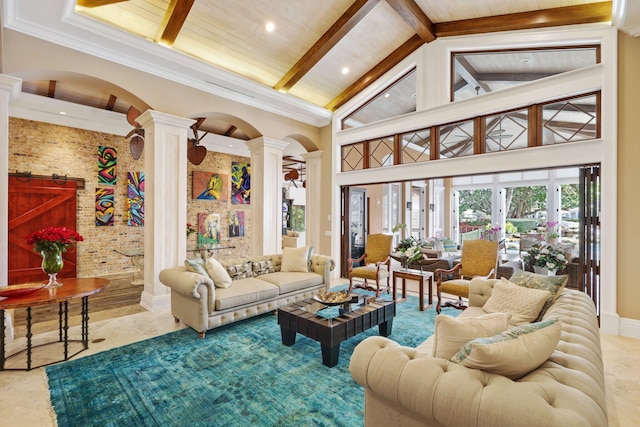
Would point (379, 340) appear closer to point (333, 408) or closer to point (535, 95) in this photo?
point (333, 408)

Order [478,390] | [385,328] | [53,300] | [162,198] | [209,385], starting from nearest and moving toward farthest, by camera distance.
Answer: [478,390] → [209,385] → [53,300] → [385,328] → [162,198]

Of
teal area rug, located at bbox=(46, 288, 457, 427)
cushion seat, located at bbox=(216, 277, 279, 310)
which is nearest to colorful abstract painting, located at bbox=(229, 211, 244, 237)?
cushion seat, located at bbox=(216, 277, 279, 310)

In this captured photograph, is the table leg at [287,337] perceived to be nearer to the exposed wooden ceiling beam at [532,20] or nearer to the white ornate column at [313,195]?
the white ornate column at [313,195]

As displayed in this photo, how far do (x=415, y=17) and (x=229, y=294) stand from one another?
4738 mm

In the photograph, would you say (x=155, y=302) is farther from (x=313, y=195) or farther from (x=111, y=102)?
(x=111, y=102)

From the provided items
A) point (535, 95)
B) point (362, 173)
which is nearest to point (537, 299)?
point (535, 95)

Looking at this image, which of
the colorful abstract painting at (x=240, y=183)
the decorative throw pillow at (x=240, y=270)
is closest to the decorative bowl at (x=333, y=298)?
the decorative throw pillow at (x=240, y=270)

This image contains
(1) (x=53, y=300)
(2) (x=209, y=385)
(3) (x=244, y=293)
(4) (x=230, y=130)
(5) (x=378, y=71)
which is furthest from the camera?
(4) (x=230, y=130)

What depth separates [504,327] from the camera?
161 centimetres

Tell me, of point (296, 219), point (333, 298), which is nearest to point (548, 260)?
point (333, 298)

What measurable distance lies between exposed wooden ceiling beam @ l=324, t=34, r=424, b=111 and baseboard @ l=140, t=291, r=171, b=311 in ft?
15.8

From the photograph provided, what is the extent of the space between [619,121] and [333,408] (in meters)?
4.50

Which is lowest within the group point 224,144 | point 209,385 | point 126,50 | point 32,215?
point 209,385

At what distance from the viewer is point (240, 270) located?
173 inches
